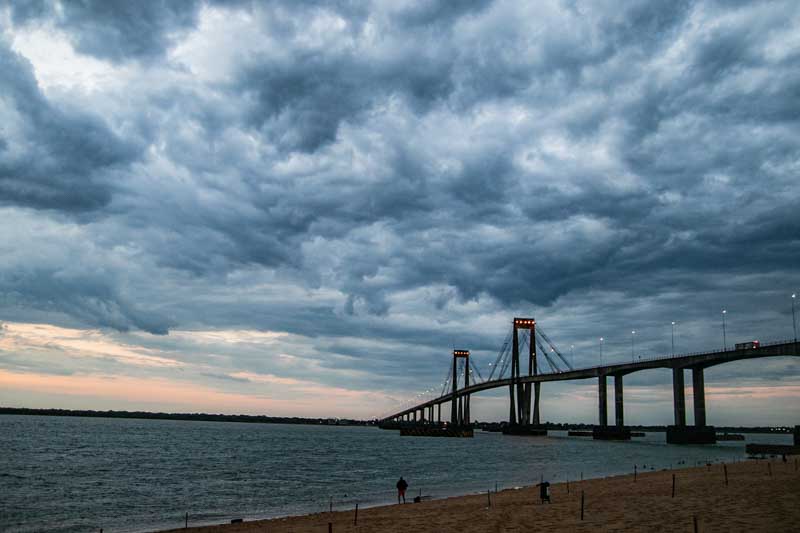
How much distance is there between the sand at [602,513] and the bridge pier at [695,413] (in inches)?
3421

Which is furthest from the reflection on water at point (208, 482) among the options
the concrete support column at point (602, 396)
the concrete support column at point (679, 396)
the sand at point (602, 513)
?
the concrete support column at point (602, 396)

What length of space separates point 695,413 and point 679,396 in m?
4.60

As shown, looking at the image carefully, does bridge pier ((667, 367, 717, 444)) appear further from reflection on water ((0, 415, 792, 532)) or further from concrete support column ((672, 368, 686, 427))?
reflection on water ((0, 415, 792, 532))

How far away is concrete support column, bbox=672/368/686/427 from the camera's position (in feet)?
395

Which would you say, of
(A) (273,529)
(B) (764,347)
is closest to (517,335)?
(B) (764,347)

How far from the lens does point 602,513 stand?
27297 mm

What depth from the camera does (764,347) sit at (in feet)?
348

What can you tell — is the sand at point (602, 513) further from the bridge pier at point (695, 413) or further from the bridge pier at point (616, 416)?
the bridge pier at point (616, 416)

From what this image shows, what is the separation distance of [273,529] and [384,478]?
1239 inches

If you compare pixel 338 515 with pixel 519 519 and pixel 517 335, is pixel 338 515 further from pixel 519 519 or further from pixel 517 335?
pixel 517 335

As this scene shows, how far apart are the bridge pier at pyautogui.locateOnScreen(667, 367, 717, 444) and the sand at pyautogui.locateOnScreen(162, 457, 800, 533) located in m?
86.9

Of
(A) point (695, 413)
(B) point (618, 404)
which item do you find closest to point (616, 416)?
(B) point (618, 404)

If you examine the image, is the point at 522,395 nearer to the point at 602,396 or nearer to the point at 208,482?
the point at 602,396

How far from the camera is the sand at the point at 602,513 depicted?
2386 centimetres
